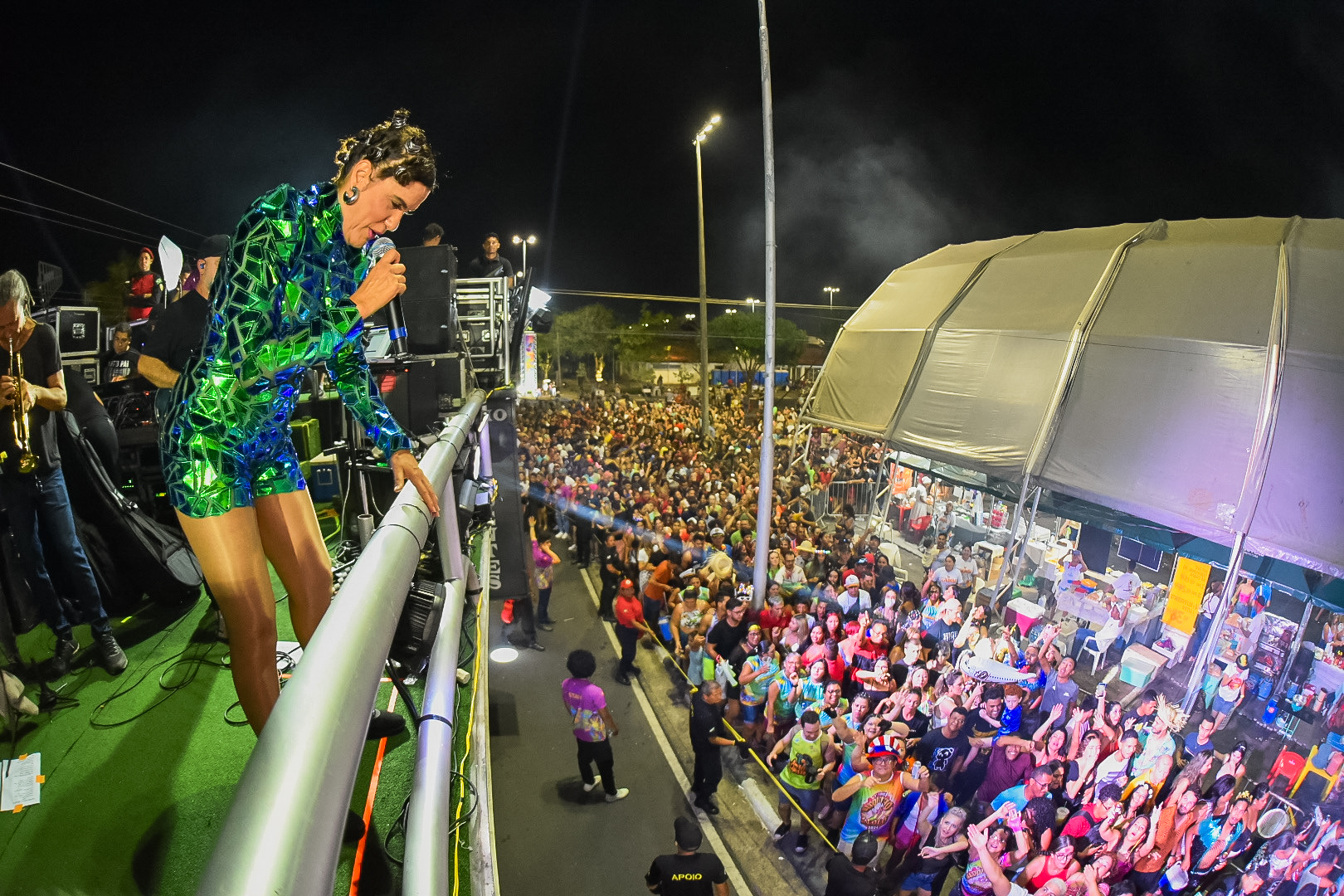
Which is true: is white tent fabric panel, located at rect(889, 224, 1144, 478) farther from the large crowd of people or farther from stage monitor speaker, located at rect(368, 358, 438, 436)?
stage monitor speaker, located at rect(368, 358, 438, 436)

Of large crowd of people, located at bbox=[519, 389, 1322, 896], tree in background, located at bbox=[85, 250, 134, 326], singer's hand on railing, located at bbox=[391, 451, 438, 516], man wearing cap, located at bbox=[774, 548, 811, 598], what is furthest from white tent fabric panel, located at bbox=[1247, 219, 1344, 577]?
tree in background, located at bbox=[85, 250, 134, 326]

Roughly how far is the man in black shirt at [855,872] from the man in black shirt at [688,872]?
88cm

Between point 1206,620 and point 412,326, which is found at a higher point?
point 412,326

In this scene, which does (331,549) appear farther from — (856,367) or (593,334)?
(593,334)

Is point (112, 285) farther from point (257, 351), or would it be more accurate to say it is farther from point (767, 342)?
point (257, 351)

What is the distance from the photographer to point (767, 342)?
10.1m

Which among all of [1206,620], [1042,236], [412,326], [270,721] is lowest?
[1206,620]

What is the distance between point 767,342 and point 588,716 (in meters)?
5.89

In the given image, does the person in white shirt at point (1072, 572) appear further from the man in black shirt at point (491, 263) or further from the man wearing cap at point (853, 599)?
the man in black shirt at point (491, 263)

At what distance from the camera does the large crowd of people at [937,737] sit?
5.19 m

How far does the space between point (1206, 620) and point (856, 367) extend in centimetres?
638

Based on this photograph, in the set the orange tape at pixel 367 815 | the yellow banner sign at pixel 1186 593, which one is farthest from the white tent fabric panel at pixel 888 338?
the orange tape at pixel 367 815

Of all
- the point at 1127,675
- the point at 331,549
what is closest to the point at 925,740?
the point at 1127,675

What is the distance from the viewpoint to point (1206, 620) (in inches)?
375
